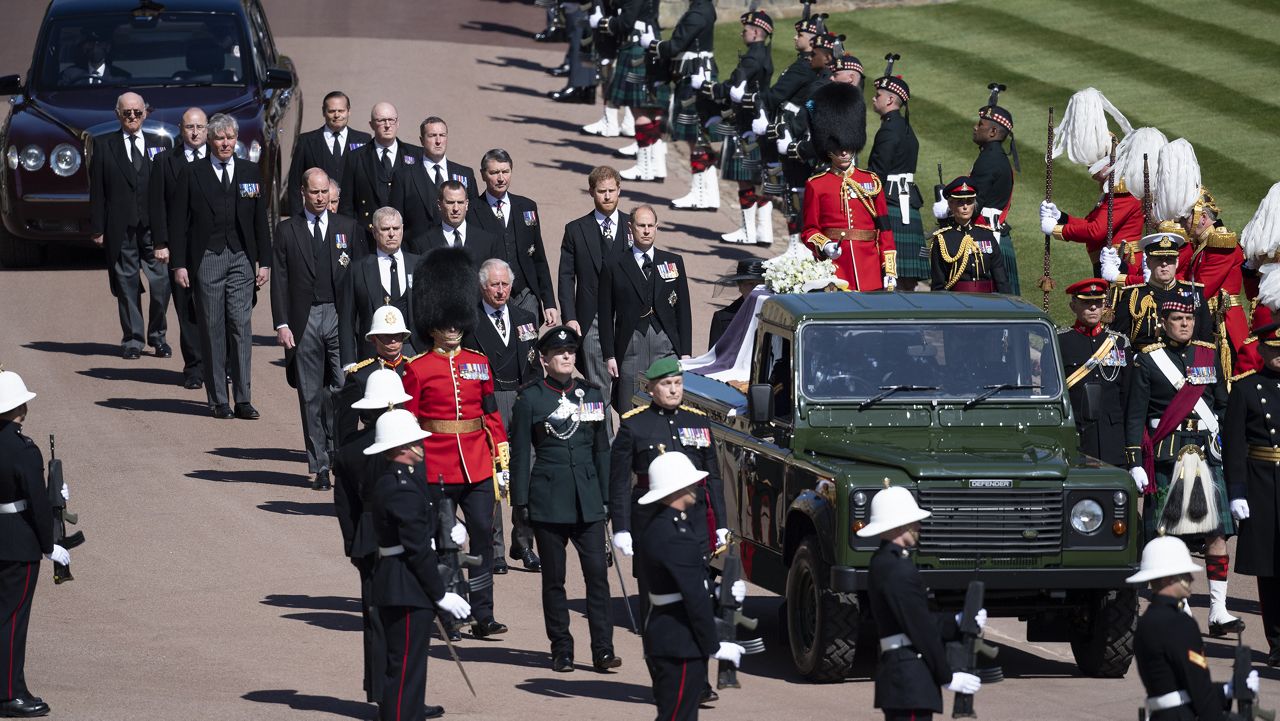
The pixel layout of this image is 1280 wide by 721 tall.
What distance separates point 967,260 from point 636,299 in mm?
2799

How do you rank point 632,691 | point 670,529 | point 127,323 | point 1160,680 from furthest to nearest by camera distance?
point 127,323
point 632,691
point 670,529
point 1160,680

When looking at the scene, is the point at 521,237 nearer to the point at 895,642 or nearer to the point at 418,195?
the point at 418,195

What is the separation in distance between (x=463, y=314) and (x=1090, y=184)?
48.6 ft

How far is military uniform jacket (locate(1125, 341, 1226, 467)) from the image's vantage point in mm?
14133

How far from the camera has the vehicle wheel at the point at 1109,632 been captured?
12141 millimetres

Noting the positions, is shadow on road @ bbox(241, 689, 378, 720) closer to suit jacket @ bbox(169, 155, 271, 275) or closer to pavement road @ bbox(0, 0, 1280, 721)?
pavement road @ bbox(0, 0, 1280, 721)

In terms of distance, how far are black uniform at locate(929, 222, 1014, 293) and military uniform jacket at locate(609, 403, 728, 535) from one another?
5.14 m

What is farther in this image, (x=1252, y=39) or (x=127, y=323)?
(x=1252, y=39)

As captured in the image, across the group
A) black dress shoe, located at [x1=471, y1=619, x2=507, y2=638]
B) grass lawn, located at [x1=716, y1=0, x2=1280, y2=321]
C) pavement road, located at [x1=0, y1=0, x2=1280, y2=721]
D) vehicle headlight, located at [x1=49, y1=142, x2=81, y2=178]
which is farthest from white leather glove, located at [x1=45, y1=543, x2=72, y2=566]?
grass lawn, located at [x1=716, y1=0, x2=1280, y2=321]

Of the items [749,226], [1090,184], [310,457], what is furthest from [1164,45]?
[310,457]

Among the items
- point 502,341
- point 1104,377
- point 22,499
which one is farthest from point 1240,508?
point 22,499

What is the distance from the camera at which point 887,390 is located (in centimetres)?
1304

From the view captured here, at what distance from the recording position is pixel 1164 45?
31578 mm

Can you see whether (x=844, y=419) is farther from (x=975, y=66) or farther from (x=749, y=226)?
(x=975, y=66)
